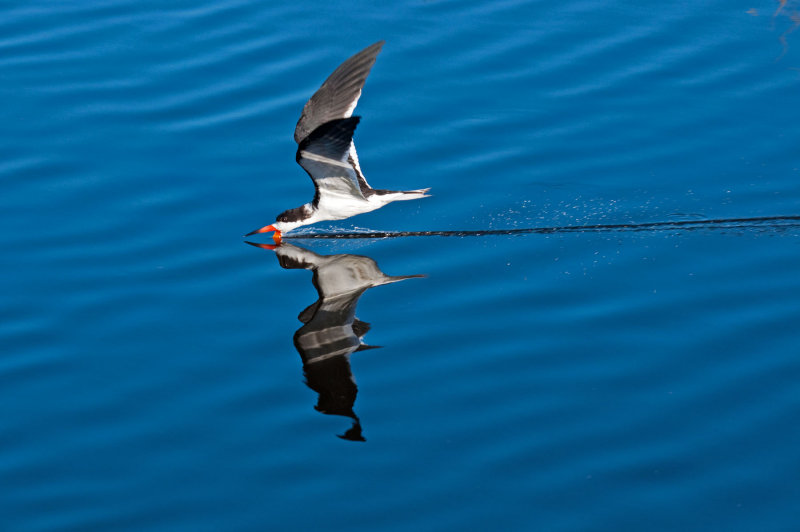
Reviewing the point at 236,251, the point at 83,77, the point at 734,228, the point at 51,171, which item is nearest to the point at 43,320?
the point at 236,251

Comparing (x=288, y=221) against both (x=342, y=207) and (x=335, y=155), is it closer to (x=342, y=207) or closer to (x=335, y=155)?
(x=342, y=207)

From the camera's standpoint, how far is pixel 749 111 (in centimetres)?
1140

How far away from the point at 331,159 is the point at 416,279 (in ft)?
4.63

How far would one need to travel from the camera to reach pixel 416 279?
919 centimetres

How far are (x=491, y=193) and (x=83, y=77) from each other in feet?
19.7

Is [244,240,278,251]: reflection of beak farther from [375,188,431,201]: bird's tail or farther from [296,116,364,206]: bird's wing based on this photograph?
[375,188,431,201]: bird's tail

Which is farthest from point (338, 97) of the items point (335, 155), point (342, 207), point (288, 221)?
point (288, 221)

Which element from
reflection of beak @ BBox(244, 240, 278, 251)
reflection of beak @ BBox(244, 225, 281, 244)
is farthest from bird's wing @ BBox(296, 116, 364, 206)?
reflection of beak @ BBox(244, 240, 278, 251)

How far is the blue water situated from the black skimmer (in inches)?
11.4

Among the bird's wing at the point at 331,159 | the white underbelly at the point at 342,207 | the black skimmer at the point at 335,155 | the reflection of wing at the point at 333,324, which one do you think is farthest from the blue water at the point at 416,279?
the bird's wing at the point at 331,159

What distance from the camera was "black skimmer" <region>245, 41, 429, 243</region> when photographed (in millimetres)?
9062

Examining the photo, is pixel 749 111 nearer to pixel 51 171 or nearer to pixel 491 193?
pixel 491 193

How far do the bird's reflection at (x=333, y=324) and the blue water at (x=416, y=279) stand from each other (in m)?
0.04

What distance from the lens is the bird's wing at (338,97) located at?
30.6 ft
